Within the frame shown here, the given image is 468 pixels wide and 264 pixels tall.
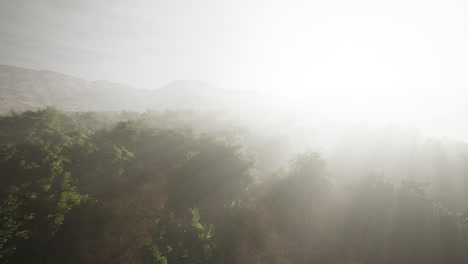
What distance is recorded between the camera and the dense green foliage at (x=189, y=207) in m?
12.8

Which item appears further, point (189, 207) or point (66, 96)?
point (66, 96)

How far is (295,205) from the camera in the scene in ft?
66.0

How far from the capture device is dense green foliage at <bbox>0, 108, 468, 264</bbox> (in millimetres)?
12805

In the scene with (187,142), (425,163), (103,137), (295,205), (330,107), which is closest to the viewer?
(295,205)

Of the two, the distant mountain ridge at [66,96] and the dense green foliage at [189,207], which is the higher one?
the distant mountain ridge at [66,96]

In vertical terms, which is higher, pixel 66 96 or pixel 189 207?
pixel 66 96

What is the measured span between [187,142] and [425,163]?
5101 cm

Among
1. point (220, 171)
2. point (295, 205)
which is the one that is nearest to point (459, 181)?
point (295, 205)

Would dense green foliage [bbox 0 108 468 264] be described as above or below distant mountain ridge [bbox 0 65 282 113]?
below

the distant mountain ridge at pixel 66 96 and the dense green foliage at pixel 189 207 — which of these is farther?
the distant mountain ridge at pixel 66 96

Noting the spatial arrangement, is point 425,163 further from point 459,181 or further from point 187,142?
point 187,142

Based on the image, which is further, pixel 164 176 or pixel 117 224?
pixel 164 176

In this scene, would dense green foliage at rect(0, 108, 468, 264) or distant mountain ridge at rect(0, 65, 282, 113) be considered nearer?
dense green foliage at rect(0, 108, 468, 264)

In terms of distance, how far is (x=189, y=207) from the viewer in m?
18.1
